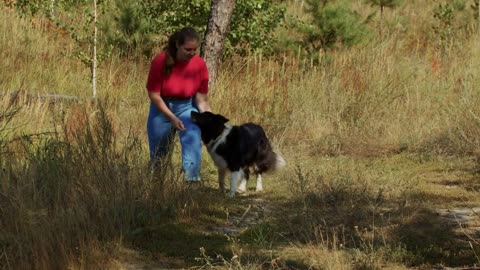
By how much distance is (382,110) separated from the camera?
13.3 metres

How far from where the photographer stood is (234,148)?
927cm

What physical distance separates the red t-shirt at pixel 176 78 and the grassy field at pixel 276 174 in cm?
54

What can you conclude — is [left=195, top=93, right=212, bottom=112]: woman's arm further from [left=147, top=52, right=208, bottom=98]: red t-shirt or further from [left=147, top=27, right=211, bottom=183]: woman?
[left=147, top=52, right=208, bottom=98]: red t-shirt

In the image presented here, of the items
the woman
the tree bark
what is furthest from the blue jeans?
the tree bark

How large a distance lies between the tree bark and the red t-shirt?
14.7 feet

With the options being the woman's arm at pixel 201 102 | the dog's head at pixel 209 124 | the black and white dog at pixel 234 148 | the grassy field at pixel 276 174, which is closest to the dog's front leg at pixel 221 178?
the black and white dog at pixel 234 148

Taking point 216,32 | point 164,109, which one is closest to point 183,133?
point 164,109

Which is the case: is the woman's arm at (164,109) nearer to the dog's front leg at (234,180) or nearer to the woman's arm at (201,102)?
the woman's arm at (201,102)

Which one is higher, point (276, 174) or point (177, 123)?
point (177, 123)

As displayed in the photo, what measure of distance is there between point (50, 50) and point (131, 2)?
1.85 meters

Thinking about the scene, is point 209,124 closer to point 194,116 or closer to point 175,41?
point 194,116

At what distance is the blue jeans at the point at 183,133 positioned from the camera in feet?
29.0

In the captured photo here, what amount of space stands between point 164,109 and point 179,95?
33 centimetres

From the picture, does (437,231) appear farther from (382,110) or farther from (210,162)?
(382,110)
